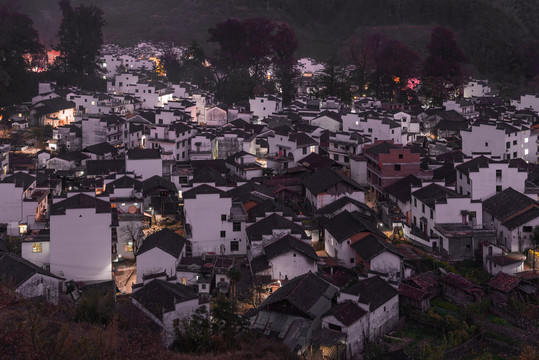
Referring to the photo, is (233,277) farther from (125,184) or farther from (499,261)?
(499,261)

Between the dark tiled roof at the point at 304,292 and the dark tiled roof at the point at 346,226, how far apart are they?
2.52m

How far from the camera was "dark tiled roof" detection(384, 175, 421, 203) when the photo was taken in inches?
860

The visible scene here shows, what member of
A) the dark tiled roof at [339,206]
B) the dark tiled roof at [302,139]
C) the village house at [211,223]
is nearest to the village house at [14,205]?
the village house at [211,223]

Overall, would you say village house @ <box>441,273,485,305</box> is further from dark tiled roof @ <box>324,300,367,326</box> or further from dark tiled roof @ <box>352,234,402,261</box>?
dark tiled roof @ <box>324,300,367,326</box>

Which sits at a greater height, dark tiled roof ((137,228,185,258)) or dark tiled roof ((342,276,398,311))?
dark tiled roof ((137,228,185,258))

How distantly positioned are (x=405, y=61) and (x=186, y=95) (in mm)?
12450

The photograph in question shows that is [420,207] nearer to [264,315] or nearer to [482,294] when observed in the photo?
[482,294]

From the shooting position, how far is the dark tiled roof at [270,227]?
60.7ft

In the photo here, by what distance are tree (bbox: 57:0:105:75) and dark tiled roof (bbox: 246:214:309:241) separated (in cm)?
2532

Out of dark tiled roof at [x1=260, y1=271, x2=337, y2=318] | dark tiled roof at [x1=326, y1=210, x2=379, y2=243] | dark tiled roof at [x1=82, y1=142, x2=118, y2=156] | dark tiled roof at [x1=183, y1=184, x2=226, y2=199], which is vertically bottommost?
dark tiled roof at [x1=260, y1=271, x2=337, y2=318]

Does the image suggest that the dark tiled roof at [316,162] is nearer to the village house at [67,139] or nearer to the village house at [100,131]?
the village house at [100,131]

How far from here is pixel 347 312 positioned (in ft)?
48.6

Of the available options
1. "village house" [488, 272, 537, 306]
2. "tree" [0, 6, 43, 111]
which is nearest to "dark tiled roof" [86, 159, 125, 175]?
"tree" [0, 6, 43, 111]

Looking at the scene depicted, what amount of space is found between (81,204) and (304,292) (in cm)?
627
